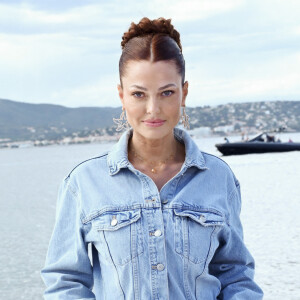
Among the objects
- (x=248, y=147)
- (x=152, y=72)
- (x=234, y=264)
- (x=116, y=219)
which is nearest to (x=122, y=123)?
(x=152, y=72)

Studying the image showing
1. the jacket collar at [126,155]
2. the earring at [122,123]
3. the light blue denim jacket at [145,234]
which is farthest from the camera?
the earring at [122,123]

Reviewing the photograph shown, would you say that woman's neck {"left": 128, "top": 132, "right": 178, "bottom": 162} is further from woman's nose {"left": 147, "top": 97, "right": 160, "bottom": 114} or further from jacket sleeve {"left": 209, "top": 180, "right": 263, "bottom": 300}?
jacket sleeve {"left": 209, "top": 180, "right": 263, "bottom": 300}

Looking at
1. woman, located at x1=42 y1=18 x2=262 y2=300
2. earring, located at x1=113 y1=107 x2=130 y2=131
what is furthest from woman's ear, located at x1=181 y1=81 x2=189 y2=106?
earring, located at x1=113 y1=107 x2=130 y2=131

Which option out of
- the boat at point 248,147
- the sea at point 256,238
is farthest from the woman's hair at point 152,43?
the boat at point 248,147

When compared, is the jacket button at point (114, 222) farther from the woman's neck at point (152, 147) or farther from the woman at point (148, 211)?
the woman's neck at point (152, 147)

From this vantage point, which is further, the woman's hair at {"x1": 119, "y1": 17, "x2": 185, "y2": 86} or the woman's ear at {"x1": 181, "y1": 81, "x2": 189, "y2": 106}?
the woman's ear at {"x1": 181, "y1": 81, "x2": 189, "y2": 106}

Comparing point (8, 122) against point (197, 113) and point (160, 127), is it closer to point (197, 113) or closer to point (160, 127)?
point (197, 113)

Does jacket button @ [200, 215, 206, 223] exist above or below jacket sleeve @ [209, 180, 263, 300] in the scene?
above

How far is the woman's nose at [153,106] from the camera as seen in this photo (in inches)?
76.2

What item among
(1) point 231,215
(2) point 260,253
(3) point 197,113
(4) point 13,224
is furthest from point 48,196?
(3) point 197,113

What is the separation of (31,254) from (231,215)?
9.04 metres

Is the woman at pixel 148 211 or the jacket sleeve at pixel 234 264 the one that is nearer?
the woman at pixel 148 211

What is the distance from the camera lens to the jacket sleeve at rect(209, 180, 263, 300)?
2.05m

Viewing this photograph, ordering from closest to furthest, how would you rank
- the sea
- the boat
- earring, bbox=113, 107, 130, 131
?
earring, bbox=113, 107, 130, 131
the sea
the boat
